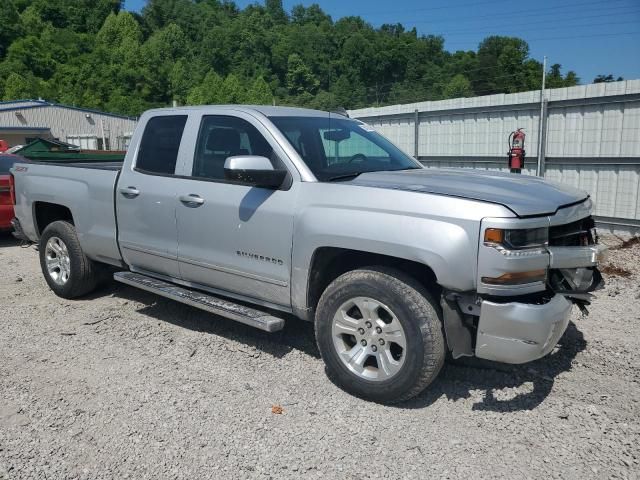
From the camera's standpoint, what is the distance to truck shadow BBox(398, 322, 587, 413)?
3.65m

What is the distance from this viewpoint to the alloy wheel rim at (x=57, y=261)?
19.2ft

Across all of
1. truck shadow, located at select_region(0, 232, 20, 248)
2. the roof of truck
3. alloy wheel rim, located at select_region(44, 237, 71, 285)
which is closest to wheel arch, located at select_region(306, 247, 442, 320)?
the roof of truck

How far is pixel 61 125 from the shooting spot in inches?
1764

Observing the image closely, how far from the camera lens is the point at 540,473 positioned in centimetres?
291

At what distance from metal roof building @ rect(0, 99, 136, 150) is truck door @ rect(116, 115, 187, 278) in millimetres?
36886

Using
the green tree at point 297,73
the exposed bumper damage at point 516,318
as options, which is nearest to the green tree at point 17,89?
the green tree at point 297,73

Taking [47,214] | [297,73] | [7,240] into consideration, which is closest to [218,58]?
[297,73]

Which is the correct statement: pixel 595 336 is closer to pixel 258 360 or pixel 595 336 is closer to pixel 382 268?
pixel 382 268

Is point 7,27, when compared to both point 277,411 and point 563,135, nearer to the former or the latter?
point 563,135

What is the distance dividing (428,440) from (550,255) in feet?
4.16

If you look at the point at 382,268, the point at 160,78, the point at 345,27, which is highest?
the point at 345,27

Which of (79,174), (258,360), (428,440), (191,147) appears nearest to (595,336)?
(428,440)

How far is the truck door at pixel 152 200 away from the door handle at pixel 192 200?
12 centimetres

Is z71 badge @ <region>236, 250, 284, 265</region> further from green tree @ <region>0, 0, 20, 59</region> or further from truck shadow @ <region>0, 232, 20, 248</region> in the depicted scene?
green tree @ <region>0, 0, 20, 59</region>
